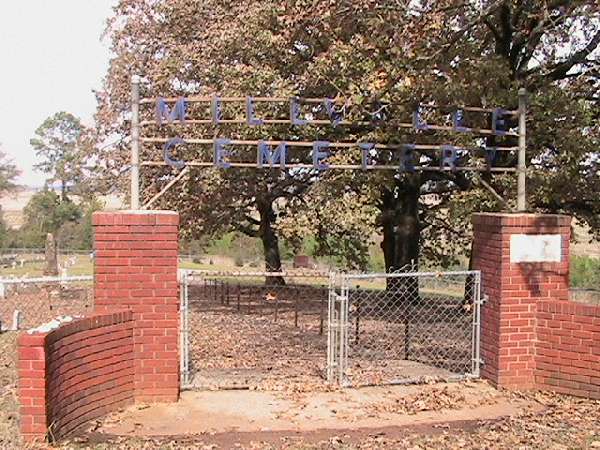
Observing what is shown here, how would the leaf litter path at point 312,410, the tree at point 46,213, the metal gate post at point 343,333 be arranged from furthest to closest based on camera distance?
1. the tree at point 46,213
2. the metal gate post at point 343,333
3. the leaf litter path at point 312,410

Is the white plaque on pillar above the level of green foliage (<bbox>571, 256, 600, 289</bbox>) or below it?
above

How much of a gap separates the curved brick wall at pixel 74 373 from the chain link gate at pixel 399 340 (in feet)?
7.42

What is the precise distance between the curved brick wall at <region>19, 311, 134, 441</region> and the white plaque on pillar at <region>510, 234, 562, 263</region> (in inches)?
161

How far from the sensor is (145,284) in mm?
6578

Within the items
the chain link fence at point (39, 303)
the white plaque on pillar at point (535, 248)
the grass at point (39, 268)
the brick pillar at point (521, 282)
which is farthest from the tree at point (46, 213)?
the white plaque on pillar at point (535, 248)

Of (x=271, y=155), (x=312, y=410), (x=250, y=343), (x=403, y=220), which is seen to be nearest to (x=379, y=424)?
(x=312, y=410)

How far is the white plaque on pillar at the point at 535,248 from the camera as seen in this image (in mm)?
7402

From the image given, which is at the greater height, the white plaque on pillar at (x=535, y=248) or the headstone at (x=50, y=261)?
the white plaque on pillar at (x=535, y=248)

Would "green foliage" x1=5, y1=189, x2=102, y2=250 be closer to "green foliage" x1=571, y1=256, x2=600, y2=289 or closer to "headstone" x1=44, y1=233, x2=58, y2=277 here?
"headstone" x1=44, y1=233, x2=58, y2=277

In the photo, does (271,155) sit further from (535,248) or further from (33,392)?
(33,392)

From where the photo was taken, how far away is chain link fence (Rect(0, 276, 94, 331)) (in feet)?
48.7

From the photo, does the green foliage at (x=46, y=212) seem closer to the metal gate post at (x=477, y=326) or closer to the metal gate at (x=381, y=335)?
the metal gate at (x=381, y=335)

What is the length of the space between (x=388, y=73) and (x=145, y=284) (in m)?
4.80

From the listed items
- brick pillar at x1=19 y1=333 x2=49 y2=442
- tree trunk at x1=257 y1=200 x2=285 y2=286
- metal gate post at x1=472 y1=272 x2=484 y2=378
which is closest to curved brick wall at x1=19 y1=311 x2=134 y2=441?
brick pillar at x1=19 y1=333 x2=49 y2=442
